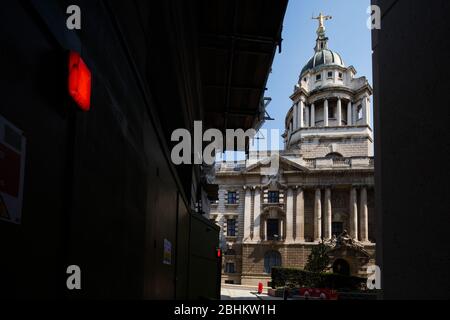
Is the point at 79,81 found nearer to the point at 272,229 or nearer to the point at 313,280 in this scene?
the point at 313,280

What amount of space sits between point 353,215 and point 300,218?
6.65 metres

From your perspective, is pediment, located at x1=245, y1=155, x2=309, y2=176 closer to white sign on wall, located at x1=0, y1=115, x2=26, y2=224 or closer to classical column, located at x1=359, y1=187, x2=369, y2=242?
classical column, located at x1=359, y1=187, x2=369, y2=242

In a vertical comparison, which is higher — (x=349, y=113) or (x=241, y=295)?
(x=349, y=113)

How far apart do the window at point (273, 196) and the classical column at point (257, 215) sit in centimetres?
146

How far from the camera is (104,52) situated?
2730mm

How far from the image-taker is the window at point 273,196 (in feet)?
206

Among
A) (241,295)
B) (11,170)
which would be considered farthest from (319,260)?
(11,170)

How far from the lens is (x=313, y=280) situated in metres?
52.0

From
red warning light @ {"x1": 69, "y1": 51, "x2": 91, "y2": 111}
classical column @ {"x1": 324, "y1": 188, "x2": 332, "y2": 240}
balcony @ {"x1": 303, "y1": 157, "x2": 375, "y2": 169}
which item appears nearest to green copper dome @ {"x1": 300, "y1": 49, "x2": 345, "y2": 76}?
balcony @ {"x1": 303, "y1": 157, "x2": 375, "y2": 169}

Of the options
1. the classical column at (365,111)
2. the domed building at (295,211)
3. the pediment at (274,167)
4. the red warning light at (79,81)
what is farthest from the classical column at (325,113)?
the red warning light at (79,81)

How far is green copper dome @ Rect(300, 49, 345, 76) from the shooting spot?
253ft

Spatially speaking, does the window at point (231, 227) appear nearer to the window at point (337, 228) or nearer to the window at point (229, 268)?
the window at point (229, 268)

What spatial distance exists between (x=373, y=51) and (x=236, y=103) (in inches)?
385

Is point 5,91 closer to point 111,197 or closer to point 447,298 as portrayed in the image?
point 111,197
